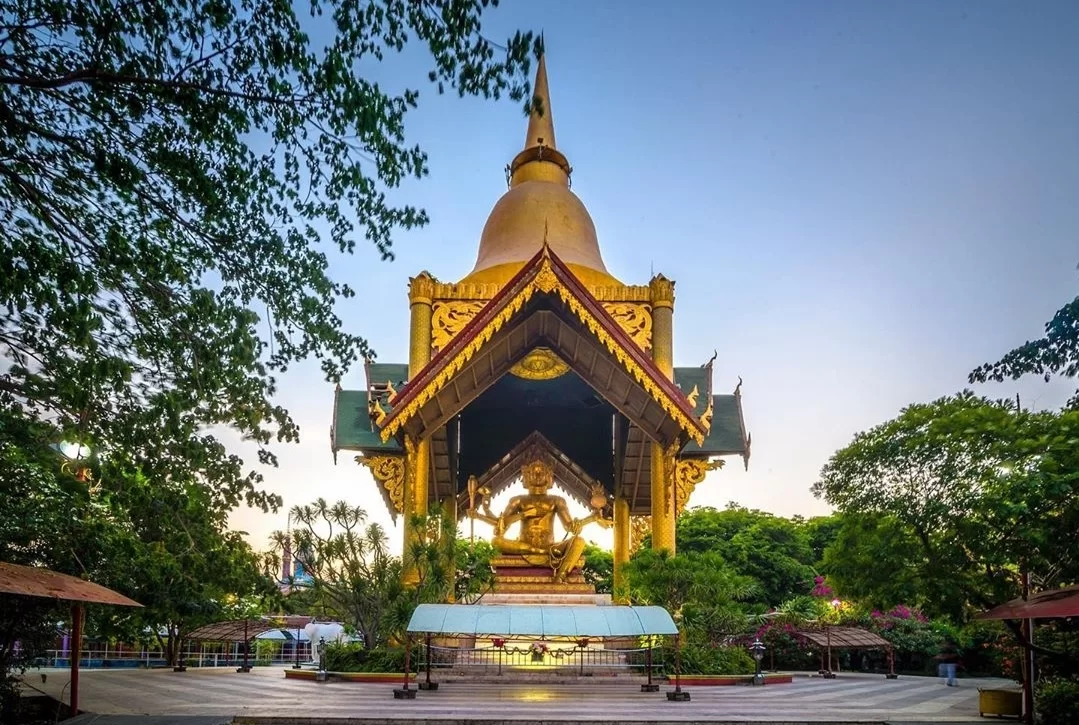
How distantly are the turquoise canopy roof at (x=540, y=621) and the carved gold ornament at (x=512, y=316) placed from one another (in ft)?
16.1

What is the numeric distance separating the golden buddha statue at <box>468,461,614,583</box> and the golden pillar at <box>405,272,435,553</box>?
2.94m

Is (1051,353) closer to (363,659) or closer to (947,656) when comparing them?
(363,659)

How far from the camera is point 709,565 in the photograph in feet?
49.7

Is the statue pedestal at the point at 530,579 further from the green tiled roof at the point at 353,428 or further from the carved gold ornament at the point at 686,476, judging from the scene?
the green tiled roof at the point at 353,428

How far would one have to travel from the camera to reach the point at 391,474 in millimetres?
17438

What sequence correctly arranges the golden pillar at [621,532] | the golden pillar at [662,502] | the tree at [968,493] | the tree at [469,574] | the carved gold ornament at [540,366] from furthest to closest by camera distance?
the golden pillar at [621,532]
the carved gold ornament at [540,366]
the golden pillar at [662,502]
the tree at [469,574]
the tree at [968,493]

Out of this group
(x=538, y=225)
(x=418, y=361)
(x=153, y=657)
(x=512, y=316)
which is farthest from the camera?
(x=153, y=657)

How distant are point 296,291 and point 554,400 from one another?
46.5 feet

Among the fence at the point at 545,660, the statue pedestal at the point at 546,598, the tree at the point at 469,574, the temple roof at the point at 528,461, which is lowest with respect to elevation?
the fence at the point at 545,660

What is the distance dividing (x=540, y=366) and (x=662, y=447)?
3.11 meters

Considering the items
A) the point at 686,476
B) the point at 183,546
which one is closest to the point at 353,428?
the point at 183,546

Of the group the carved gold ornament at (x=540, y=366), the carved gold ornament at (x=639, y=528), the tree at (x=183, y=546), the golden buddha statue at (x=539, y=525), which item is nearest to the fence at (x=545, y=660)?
the golden buddha statue at (x=539, y=525)

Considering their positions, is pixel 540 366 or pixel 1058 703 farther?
pixel 540 366

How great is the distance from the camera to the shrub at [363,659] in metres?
14.5
